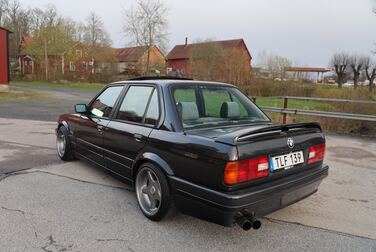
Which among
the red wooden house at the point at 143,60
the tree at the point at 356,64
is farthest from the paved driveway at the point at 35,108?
the tree at the point at 356,64

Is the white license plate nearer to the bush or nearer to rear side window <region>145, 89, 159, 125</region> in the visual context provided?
rear side window <region>145, 89, 159, 125</region>

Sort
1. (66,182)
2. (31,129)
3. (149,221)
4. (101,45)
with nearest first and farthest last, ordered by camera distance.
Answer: (149,221)
(66,182)
(31,129)
(101,45)

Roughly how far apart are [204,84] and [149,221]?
6.00 ft

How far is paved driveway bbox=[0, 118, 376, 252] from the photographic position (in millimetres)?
3223

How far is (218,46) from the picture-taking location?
38.1m

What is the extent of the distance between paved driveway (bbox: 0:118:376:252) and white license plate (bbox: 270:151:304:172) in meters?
0.73

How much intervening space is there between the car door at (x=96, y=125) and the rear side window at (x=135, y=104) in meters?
0.28

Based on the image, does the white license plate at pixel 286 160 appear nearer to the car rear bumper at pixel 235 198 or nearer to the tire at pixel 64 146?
the car rear bumper at pixel 235 198

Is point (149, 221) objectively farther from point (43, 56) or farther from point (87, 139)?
point (43, 56)

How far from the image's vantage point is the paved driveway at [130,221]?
3223 mm

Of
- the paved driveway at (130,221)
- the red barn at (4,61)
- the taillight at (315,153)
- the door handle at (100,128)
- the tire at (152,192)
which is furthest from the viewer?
the red barn at (4,61)

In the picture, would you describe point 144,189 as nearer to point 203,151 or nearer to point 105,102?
point 203,151

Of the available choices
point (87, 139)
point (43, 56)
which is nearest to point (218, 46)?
point (43, 56)

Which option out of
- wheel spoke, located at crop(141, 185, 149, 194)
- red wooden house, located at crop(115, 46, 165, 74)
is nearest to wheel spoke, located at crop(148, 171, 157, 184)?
wheel spoke, located at crop(141, 185, 149, 194)
